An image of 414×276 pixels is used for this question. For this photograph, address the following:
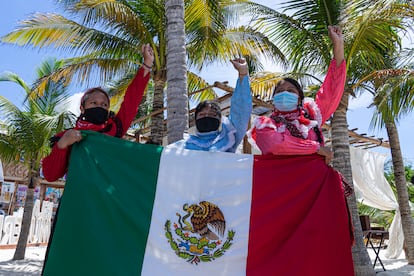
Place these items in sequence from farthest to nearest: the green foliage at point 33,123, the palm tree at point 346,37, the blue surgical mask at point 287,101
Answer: the green foliage at point 33,123 < the palm tree at point 346,37 < the blue surgical mask at point 287,101

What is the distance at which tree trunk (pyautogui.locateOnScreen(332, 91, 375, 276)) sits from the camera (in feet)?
22.1

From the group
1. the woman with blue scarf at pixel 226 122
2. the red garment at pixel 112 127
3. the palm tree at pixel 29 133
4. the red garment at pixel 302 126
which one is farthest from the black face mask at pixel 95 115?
the palm tree at pixel 29 133

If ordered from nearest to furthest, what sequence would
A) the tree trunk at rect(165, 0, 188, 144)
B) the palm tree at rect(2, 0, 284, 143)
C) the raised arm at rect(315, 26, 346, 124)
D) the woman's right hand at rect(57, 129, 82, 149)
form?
the woman's right hand at rect(57, 129, 82, 149) → the raised arm at rect(315, 26, 346, 124) → the tree trunk at rect(165, 0, 188, 144) → the palm tree at rect(2, 0, 284, 143)

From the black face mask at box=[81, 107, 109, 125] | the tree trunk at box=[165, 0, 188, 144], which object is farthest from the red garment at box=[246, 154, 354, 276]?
the tree trunk at box=[165, 0, 188, 144]

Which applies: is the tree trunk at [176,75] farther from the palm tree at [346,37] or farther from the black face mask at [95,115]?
the palm tree at [346,37]

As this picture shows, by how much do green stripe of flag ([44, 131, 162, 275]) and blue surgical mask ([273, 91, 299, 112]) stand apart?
→ 960mm

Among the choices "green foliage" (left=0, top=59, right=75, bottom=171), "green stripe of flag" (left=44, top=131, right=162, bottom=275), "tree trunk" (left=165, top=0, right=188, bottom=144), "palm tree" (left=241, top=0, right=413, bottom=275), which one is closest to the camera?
"green stripe of flag" (left=44, top=131, right=162, bottom=275)

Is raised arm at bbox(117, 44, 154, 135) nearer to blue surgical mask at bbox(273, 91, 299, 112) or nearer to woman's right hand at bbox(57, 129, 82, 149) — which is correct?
woman's right hand at bbox(57, 129, 82, 149)

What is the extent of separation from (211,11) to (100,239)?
715 centimetres

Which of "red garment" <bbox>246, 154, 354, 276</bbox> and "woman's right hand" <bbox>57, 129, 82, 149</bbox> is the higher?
"woman's right hand" <bbox>57, 129, 82, 149</bbox>

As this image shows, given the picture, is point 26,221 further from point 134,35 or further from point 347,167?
point 347,167

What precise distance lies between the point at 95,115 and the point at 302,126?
5.00ft

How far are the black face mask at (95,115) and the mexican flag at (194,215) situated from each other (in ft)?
0.57

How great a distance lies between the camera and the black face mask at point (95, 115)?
120 inches
